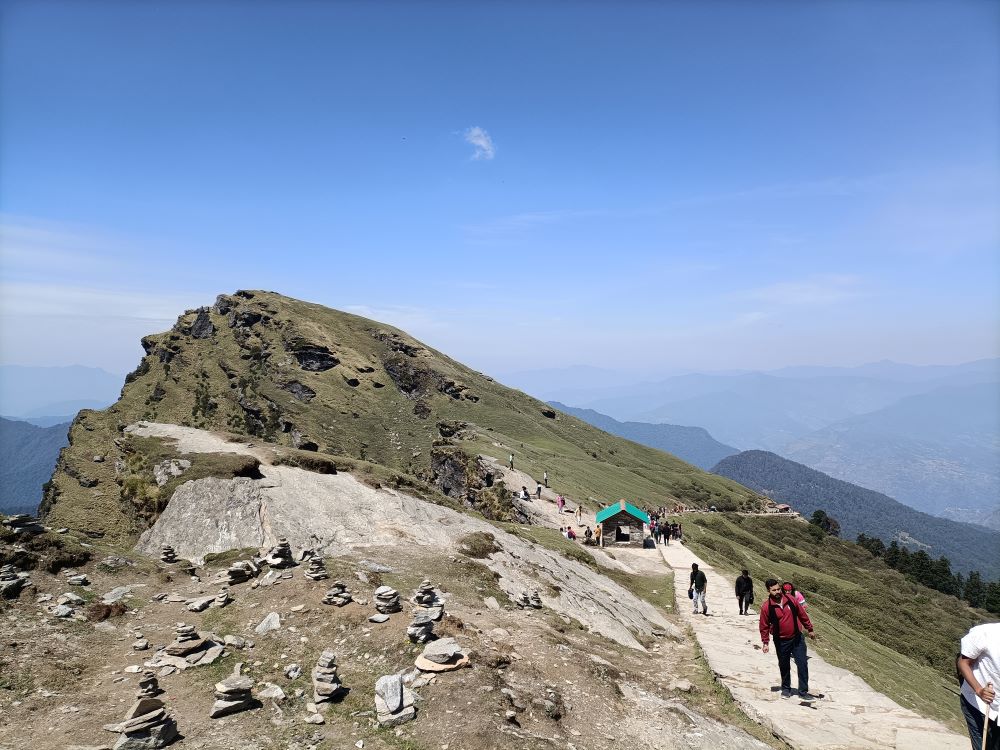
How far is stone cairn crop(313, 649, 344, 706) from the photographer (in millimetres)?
11736

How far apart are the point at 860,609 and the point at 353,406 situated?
111613mm

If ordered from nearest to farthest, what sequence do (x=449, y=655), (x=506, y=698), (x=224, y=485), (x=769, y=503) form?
1. (x=506, y=698)
2. (x=449, y=655)
3. (x=224, y=485)
4. (x=769, y=503)

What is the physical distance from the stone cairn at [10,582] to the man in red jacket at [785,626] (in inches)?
840

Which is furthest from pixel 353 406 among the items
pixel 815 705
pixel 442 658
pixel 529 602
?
pixel 815 705

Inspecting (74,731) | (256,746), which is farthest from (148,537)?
(256,746)

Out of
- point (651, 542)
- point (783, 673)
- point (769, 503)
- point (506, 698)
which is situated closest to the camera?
point (506, 698)

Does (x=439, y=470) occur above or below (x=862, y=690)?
below

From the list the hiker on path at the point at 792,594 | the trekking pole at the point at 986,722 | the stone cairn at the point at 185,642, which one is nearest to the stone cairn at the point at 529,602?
the hiker on path at the point at 792,594

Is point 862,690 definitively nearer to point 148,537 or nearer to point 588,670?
point 588,670

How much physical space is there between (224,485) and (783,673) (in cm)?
2767

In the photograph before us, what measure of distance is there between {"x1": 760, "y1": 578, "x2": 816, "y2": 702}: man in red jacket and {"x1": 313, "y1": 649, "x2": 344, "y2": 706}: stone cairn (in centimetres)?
1060

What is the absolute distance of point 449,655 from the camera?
40.9 feet

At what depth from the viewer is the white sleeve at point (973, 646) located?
8.25m

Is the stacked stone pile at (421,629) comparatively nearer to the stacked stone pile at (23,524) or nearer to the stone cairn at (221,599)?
the stone cairn at (221,599)
